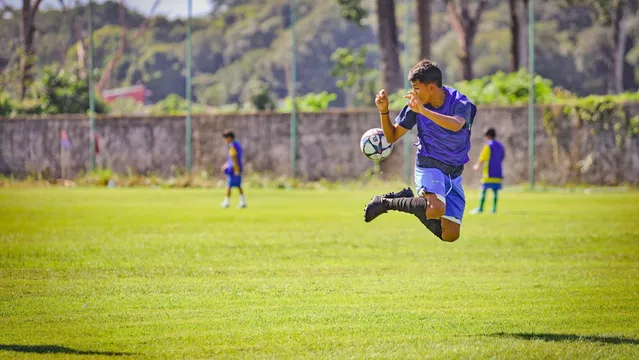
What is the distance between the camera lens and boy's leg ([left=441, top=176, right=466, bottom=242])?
1033 cm

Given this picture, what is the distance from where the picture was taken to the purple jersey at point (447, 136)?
33.2ft

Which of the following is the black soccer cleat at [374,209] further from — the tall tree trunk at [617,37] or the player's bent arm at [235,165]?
the tall tree trunk at [617,37]

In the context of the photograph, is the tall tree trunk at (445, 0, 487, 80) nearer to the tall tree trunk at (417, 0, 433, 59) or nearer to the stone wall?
the tall tree trunk at (417, 0, 433, 59)

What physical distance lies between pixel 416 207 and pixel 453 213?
16.0 inches

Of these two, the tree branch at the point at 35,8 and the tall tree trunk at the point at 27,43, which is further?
the tree branch at the point at 35,8

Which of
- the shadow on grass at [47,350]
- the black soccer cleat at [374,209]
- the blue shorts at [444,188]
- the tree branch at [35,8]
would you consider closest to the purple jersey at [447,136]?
the blue shorts at [444,188]

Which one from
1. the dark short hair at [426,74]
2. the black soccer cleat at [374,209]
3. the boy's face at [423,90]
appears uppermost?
Answer: the dark short hair at [426,74]

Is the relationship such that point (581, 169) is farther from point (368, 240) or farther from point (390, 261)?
point (390, 261)

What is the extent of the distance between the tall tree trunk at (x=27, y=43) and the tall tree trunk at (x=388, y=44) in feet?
45.1

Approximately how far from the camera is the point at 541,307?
10.5 m

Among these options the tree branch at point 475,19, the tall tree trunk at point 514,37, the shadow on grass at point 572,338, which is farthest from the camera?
the tree branch at point 475,19

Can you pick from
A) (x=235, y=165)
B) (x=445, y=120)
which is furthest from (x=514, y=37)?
(x=445, y=120)

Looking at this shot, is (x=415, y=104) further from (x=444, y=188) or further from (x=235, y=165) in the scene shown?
(x=235, y=165)

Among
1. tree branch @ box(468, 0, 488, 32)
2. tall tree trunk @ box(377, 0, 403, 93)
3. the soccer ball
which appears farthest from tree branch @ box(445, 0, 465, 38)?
the soccer ball
